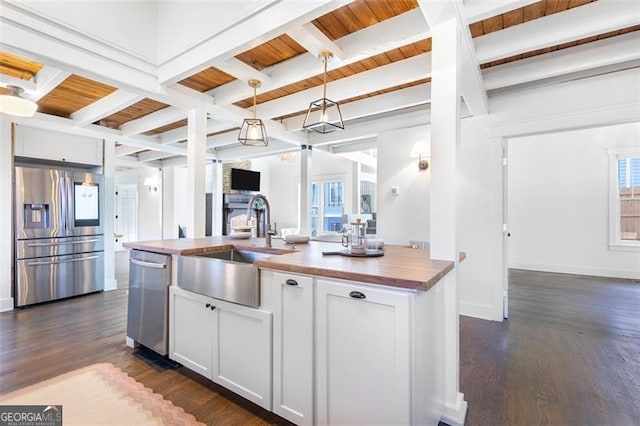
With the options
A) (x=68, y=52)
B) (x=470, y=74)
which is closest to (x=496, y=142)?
(x=470, y=74)

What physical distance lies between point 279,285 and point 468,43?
2.14m

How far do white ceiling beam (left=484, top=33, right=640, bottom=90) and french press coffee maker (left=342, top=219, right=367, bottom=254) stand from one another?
7.57 ft

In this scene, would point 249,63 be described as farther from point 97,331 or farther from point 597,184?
point 597,184

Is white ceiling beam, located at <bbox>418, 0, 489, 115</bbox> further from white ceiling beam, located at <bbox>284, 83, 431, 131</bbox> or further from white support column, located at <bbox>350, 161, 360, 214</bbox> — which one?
white support column, located at <bbox>350, 161, 360, 214</bbox>

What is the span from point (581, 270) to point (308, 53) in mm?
6474

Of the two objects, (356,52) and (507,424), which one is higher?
(356,52)

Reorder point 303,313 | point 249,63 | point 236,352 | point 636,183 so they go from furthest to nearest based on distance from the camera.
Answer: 1. point 636,183
2. point 249,63
3. point 236,352
4. point 303,313

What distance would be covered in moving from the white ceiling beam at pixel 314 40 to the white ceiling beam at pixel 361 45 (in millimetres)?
64

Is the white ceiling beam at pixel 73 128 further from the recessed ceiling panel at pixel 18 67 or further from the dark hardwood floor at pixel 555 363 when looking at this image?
the dark hardwood floor at pixel 555 363

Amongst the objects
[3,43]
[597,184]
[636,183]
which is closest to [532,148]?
[597,184]

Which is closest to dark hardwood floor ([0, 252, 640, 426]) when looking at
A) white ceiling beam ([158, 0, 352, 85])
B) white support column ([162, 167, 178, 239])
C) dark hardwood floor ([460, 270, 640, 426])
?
dark hardwood floor ([460, 270, 640, 426])

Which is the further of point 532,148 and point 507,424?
point 532,148

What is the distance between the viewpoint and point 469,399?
77.8 inches

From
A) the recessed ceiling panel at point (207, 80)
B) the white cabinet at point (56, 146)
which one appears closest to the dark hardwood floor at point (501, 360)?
the white cabinet at point (56, 146)
